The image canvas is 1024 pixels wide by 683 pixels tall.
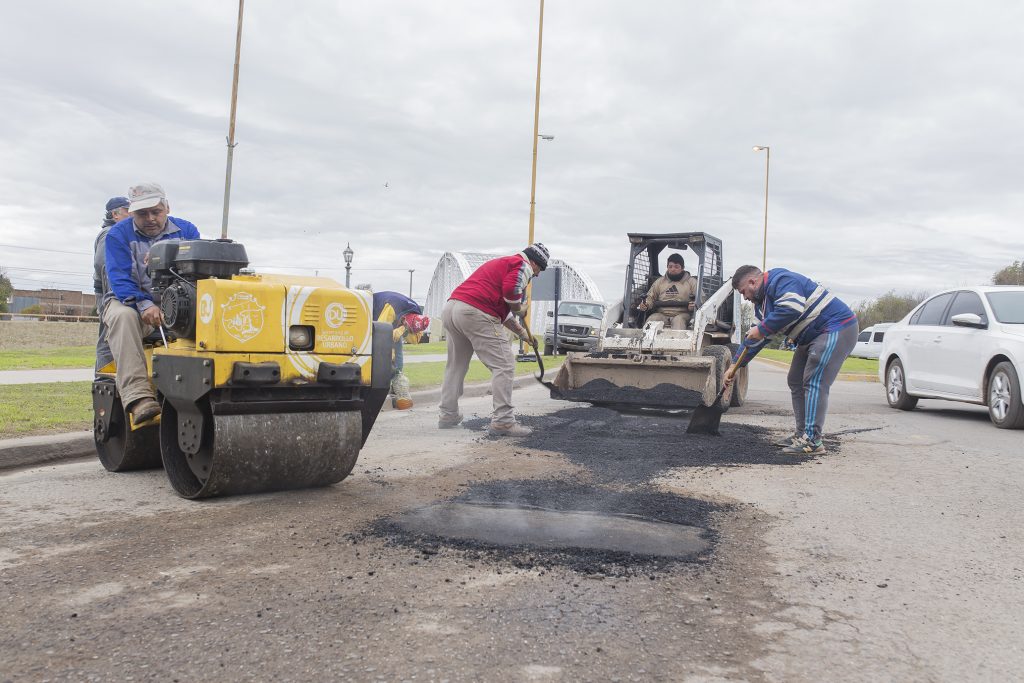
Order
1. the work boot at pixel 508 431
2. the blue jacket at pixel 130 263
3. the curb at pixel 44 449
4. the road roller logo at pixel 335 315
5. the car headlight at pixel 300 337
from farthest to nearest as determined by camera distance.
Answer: the work boot at pixel 508 431 < the curb at pixel 44 449 < the blue jacket at pixel 130 263 < the road roller logo at pixel 335 315 < the car headlight at pixel 300 337

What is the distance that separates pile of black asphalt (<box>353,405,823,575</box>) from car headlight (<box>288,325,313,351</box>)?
1.00 m

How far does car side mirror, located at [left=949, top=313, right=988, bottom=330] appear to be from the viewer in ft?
30.8

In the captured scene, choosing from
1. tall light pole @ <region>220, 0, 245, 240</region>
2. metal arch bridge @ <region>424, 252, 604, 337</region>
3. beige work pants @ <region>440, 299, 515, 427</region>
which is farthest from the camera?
metal arch bridge @ <region>424, 252, 604, 337</region>

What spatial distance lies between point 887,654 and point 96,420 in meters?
4.68

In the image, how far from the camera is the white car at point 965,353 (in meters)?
8.94

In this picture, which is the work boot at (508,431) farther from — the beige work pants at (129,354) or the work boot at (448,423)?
the beige work pants at (129,354)

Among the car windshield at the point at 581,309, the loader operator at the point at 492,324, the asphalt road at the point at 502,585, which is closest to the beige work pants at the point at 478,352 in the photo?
the loader operator at the point at 492,324

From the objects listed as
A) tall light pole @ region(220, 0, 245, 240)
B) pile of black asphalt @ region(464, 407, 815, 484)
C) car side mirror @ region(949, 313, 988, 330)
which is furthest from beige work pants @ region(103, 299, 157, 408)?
tall light pole @ region(220, 0, 245, 240)

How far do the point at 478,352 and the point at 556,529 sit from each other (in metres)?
4.10

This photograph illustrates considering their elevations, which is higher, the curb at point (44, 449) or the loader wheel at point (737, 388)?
the loader wheel at point (737, 388)

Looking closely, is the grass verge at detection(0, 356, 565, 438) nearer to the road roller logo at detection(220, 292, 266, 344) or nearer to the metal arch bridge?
the road roller logo at detection(220, 292, 266, 344)

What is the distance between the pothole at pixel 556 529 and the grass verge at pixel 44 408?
372cm

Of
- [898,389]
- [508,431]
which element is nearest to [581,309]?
[898,389]

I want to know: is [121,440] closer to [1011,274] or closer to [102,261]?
[102,261]
